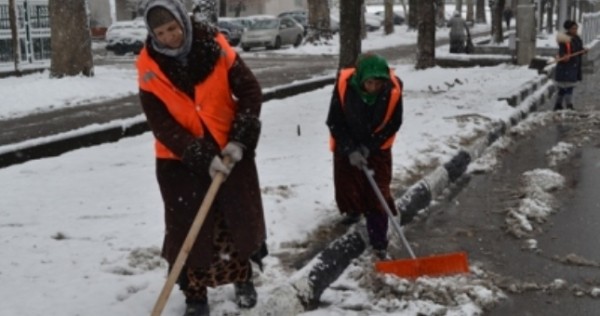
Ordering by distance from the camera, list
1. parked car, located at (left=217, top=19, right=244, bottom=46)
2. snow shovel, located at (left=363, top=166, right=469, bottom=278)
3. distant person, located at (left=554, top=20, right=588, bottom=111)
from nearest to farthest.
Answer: snow shovel, located at (left=363, top=166, right=469, bottom=278), distant person, located at (left=554, top=20, right=588, bottom=111), parked car, located at (left=217, top=19, right=244, bottom=46)

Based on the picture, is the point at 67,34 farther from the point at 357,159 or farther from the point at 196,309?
the point at 196,309

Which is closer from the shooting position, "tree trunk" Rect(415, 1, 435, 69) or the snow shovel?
the snow shovel

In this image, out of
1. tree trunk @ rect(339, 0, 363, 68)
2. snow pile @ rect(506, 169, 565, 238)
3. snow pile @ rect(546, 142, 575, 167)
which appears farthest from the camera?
tree trunk @ rect(339, 0, 363, 68)

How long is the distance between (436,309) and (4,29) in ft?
58.9

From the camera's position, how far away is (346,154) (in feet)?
16.9

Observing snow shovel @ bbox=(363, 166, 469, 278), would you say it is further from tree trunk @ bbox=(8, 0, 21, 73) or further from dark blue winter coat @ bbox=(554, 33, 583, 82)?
tree trunk @ bbox=(8, 0, 21, 73)

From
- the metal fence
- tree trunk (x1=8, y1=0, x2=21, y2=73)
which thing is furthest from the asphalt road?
the metal fence

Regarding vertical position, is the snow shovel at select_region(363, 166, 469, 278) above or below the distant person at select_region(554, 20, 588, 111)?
below

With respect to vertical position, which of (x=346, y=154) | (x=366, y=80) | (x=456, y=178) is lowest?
(x=456, y=178)

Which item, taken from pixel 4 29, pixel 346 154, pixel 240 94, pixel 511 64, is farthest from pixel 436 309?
pixel 4 29

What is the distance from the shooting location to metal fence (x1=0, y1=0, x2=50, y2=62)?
65.0 ft

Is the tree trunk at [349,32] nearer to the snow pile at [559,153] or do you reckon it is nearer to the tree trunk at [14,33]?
the snow pile at [559,153]

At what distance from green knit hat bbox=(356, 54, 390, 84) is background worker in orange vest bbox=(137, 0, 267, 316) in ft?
4.14

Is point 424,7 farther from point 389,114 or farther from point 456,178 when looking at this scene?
point 389,114
